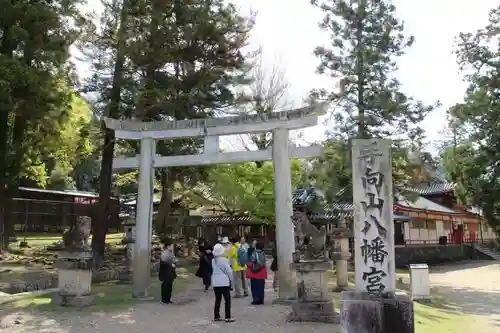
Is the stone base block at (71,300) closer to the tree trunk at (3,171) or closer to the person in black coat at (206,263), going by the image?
the person in black coat at (206,263)

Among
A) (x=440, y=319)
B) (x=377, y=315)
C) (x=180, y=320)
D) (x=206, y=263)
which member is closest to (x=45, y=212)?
(x=206, y=263)

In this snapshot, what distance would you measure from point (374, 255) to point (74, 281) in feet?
23.6

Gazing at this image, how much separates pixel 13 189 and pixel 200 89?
→ 9.13m

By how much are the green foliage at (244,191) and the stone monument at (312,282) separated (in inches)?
570

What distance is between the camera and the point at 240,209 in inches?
1027

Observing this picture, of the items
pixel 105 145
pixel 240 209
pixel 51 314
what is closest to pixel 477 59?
pixel 240 209

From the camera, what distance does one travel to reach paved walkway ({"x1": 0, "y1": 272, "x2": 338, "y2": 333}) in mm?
8930

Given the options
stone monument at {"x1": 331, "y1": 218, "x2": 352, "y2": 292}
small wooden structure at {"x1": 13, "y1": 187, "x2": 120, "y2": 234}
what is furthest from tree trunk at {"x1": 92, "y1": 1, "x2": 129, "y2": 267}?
stone monument at {"x1": 331, "y1": 218, "x2": 352, "y2": 292}

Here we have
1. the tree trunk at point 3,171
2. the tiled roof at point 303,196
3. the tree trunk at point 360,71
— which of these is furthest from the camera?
the tiled roof at point 303,196

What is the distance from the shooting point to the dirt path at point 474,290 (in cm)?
1347

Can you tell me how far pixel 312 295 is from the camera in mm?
9766

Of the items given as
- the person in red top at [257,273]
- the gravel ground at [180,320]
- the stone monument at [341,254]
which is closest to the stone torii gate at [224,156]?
the person in red top at [257,273]

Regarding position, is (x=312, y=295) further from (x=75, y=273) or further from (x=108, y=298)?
(x=108, y=298)

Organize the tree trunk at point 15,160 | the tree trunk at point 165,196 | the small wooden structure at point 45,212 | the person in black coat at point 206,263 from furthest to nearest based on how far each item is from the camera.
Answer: the small wooden structure at point 45,212, the tree trunk at point 165,196, the tree trunk at point 15,160, the person in black coat at point 206,263
